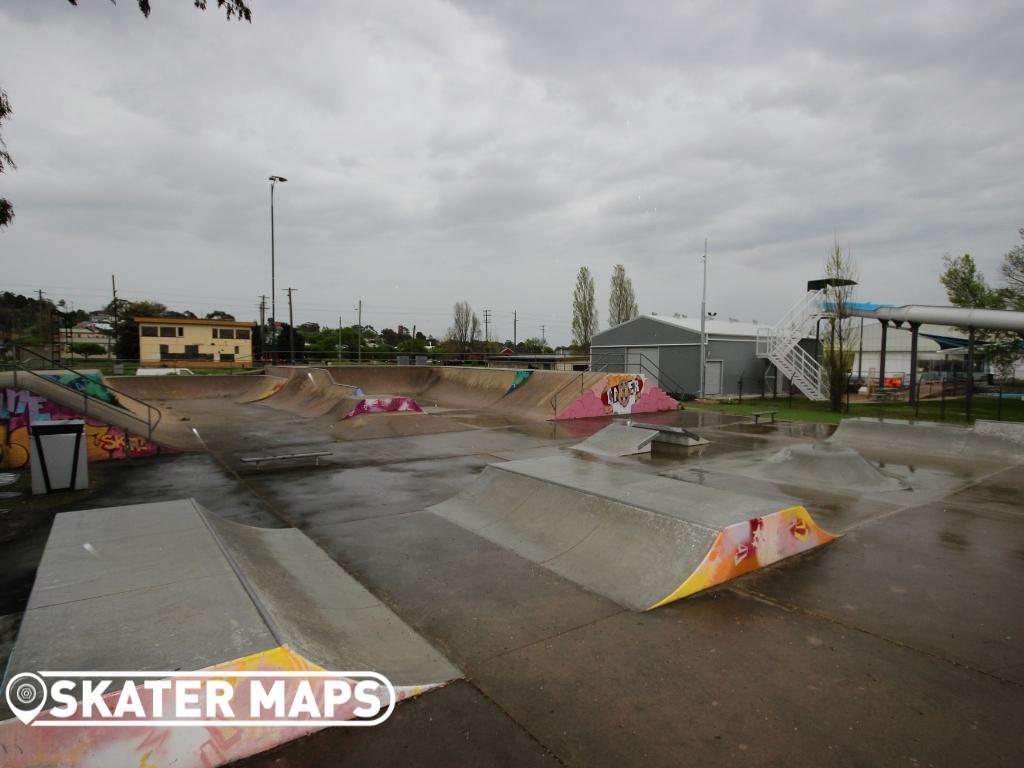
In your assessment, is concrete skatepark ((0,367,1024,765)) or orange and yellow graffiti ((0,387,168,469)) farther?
orange and yellow graffiti ((0,387,168,469))

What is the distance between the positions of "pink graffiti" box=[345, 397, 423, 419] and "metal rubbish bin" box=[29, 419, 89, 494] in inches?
325

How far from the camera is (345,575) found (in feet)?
17.5

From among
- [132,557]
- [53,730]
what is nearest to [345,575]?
[132,557]

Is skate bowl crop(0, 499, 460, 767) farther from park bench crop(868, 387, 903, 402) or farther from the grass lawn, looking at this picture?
park bench crop(868, 387, 903, 402)

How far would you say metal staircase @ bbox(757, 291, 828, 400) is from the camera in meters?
26.6

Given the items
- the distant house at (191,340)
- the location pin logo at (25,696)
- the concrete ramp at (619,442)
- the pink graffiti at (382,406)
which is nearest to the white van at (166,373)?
the pink graffiti at (382,406)

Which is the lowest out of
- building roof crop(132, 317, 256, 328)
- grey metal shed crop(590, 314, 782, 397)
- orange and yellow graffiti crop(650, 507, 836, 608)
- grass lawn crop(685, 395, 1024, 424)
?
grass lawn crop(685, 395, 1024, 424)

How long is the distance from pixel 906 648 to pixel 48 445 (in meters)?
11.7

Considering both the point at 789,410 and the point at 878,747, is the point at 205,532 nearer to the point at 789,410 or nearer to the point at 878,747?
the point at 878,747

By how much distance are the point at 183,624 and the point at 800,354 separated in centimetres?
3019

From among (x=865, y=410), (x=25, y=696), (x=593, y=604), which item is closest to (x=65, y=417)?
(x=25, y=696)

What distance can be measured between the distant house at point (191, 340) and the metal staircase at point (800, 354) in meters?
50.7

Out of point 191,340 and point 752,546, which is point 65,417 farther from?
point 191,340

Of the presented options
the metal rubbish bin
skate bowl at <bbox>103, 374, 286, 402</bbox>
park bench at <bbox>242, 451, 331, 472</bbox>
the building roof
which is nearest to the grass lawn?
park bench at <bbox>242, 451, 331, 472</bbox>
